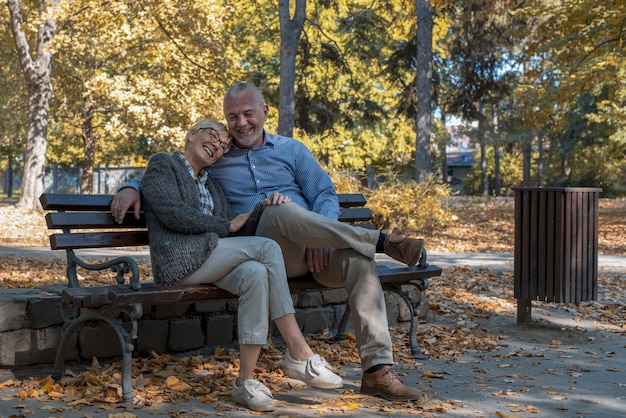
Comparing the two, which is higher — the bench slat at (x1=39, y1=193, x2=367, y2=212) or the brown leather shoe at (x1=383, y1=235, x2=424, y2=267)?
the bench slat at (x1=39, y1=193, x2=367, y2=212)

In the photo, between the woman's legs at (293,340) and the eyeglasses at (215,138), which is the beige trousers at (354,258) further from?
the eyeglasses at (215,138)

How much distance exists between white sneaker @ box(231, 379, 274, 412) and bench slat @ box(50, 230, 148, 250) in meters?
1.28

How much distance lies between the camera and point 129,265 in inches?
170

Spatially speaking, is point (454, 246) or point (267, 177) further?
point (454, 246)

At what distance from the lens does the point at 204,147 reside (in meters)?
4.86

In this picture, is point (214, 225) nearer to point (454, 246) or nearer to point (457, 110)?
point (454, 246)

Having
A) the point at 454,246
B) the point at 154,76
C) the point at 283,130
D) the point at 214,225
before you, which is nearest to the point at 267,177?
the point at 214,225

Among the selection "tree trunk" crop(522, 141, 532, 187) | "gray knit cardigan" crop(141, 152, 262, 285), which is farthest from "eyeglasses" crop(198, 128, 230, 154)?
"tree trunk" crop(522, 141, 532, 187)

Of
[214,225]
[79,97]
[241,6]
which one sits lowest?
[214,225]

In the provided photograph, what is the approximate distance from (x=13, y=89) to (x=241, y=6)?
8.22m

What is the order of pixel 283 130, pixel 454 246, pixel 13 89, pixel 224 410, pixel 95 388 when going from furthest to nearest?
1. pixel 13 89
2. pixel 283 130
3. pixel 454 246
4. pixel 95 388
5. pixel 224 410

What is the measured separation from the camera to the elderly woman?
415 cm

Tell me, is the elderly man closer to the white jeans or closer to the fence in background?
the white jeans

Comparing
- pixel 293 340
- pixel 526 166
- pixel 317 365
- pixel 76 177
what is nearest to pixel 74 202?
pixel 293 340
